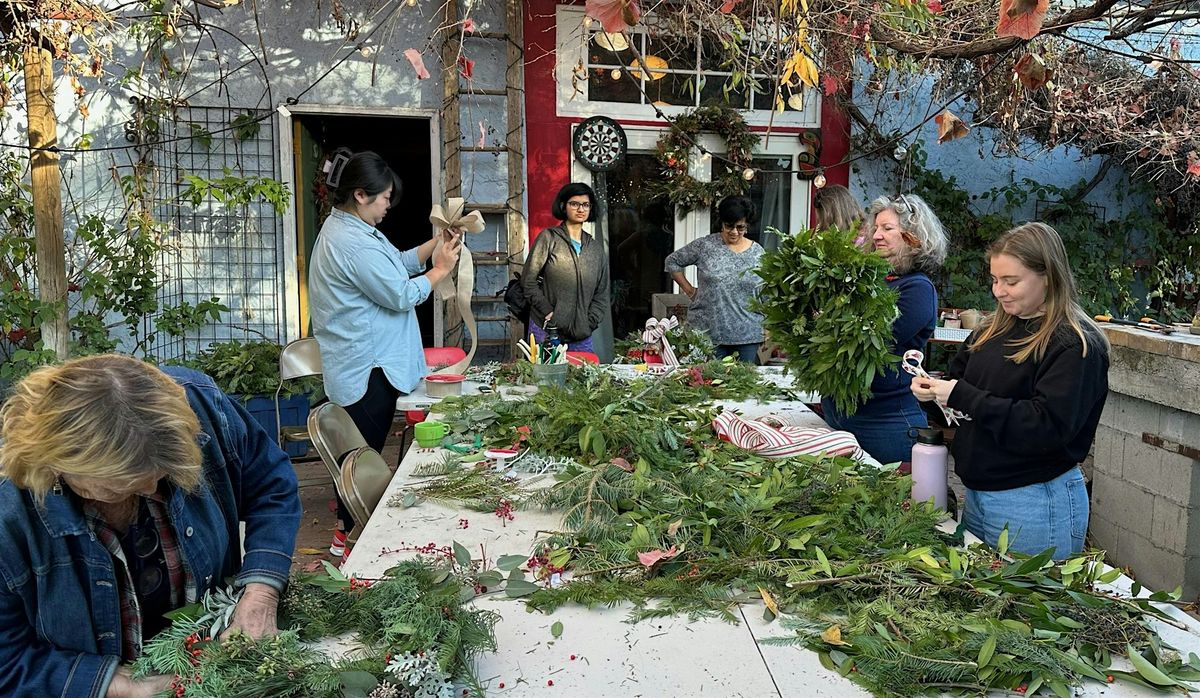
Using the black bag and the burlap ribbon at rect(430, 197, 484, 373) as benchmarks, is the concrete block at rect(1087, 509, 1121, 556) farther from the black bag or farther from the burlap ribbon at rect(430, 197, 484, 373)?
the black bag

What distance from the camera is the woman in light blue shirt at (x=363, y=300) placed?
357 cm

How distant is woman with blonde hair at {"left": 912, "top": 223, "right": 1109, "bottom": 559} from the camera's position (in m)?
2.26

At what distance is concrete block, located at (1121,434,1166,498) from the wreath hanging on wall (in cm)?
389

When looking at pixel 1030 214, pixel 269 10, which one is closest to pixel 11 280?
pixel 269 10

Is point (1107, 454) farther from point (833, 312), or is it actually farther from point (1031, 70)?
point (833, 312)

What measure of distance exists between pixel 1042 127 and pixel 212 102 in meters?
6.95

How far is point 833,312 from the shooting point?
9.70ft

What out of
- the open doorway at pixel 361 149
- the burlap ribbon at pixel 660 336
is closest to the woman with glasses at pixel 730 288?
the burlap ribbon at pixel 660 336

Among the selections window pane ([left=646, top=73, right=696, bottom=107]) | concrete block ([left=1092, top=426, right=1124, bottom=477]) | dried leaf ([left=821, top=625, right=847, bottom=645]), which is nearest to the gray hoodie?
window pane ([left=646, top=73, right=696, bottom=107])

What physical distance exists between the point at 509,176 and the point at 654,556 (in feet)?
18.4

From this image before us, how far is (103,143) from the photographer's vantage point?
6.69 metres

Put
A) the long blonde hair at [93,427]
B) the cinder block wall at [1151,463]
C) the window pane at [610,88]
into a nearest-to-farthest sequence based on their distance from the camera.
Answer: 1. the long blonde hair at [93,427]
2. the cinder block wall at [1151,463]
3. the window pane at [610,88]

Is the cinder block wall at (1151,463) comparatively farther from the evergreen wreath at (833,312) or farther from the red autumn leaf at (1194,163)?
the red autumn leaf at (1194,163)

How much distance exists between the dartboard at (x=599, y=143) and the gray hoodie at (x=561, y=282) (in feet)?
5.82
